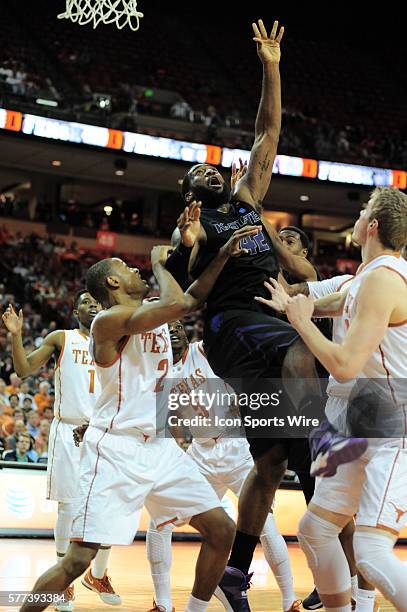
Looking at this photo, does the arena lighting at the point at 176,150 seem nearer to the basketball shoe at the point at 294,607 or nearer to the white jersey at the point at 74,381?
the white jersey at the point at 74,381

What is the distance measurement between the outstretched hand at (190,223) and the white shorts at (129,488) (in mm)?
1130

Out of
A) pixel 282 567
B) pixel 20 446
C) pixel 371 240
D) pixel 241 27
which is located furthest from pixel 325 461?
pixel 241 27

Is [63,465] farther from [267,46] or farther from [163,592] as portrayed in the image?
[267,46]

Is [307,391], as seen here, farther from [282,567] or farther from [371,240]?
[282,567]

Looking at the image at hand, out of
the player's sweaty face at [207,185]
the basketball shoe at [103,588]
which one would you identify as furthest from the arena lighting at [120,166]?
the player's sweaty face at [207,185]

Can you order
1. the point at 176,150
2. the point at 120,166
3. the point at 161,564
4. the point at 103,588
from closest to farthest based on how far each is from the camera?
the point at 161,564 < the point at 103,588 < the point at 176,150 < the point at 120,166

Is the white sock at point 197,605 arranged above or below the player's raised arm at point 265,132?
below

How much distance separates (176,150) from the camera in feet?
73.0

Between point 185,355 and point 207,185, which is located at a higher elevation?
point 207,185

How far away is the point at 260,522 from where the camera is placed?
16.8ft

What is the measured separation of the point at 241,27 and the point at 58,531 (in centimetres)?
2798

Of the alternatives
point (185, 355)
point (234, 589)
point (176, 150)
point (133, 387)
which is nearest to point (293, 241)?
point (185, 355)

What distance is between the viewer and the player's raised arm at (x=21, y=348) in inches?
256

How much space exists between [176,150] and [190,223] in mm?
17846
